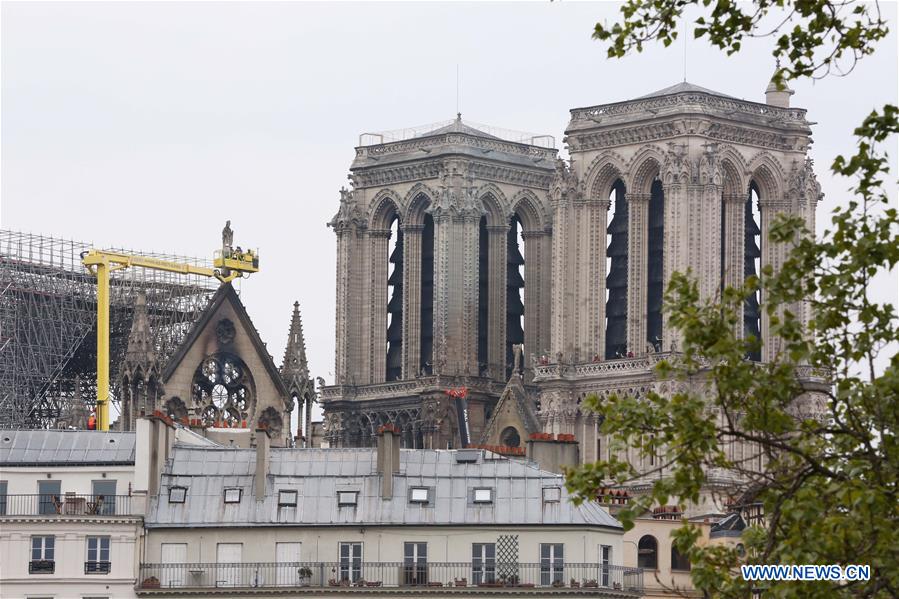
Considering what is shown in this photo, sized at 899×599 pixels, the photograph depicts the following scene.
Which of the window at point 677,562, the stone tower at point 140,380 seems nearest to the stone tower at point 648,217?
the stone tower at point 140,380

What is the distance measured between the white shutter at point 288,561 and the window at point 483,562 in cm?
447

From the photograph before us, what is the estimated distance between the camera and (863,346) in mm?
37844

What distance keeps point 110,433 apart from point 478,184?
202ft

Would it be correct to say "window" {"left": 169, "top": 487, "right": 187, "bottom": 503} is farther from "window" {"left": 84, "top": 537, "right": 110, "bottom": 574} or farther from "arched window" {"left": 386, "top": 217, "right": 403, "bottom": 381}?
"arched window" {"left": 386, "top": 217, "right": 403, "bottom": 381}

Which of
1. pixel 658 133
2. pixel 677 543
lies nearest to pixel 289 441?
pixel 658 133

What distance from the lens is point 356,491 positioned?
80812 millimetres

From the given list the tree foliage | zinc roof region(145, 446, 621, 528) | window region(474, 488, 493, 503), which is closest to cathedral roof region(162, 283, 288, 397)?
zinc roof region(145, 446, 621, 528)

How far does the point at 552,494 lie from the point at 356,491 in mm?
5140

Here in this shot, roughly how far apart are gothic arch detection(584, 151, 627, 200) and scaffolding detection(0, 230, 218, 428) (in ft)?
65.2

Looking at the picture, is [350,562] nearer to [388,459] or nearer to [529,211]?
[388,459]

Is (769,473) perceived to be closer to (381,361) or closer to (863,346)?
(863,346)

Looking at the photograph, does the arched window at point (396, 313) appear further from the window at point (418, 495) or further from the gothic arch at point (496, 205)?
the window at point (418, 495)

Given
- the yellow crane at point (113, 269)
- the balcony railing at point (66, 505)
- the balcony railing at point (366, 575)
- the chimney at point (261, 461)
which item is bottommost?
the balcony railing at point (366, 575)

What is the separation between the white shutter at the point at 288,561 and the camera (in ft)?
258
